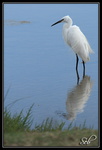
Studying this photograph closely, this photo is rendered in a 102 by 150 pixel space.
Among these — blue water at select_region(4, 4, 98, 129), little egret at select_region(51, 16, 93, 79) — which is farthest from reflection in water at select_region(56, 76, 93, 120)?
little egret at select_region(51, 16, 93, 79)

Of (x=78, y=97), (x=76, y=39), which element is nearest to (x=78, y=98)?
(x=78, y=97)

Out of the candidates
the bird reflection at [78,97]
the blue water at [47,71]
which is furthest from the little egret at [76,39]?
the bird reflection at [78,97]

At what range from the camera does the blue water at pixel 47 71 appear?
A: 8.05m

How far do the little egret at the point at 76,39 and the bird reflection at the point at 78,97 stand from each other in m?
1.53

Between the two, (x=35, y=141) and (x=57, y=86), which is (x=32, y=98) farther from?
(x=35, y=141)

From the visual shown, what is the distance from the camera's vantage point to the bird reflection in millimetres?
7929

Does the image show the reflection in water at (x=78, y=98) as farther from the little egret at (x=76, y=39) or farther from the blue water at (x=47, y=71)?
the little egret at (x=76, y=39)

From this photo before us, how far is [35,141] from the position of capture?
182 inches

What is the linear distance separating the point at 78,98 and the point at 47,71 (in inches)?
67.4

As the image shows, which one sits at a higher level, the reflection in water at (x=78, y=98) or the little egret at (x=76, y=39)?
the little egret at (x=76, y=39)

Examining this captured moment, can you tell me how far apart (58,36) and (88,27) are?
137 centimetres

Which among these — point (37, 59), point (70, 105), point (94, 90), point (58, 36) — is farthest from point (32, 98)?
point (58, 36)

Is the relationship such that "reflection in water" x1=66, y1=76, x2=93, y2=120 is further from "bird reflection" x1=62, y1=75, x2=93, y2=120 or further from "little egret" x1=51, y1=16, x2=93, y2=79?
"little egret" x1=51, y1=16, x2=93, y2=79

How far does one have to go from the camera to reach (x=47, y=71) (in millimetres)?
10477
